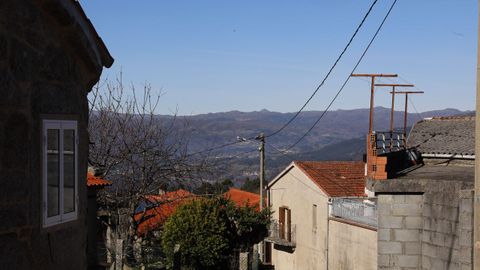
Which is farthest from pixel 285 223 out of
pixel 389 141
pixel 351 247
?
pixel 389 141

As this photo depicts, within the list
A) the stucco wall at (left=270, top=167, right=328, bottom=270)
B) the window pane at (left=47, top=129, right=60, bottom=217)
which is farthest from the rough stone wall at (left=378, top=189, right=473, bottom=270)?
the stucco wall at (left=270, top=167, right=328, bottom=270)

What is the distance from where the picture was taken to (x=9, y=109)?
425 centimetres

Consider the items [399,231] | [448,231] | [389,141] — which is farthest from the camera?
[389,141]

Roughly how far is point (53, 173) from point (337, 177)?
23461 mm

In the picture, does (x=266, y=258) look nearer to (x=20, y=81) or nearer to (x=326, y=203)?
(x=326, y=203)

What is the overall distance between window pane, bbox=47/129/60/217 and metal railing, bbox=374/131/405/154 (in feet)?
28.2

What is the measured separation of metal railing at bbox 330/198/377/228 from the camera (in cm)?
1767

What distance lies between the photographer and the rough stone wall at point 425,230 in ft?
27.6

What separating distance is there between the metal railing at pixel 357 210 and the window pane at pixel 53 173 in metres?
11.9

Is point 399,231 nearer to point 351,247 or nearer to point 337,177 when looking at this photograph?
point 351,247

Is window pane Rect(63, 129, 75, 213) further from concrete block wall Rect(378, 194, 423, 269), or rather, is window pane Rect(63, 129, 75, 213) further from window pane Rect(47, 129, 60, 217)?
concrete block wall Rect(378, 194, 423, 269)

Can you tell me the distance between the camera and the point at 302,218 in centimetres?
2719

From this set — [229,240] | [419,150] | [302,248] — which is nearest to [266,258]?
[302,248]

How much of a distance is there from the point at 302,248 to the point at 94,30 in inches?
873
